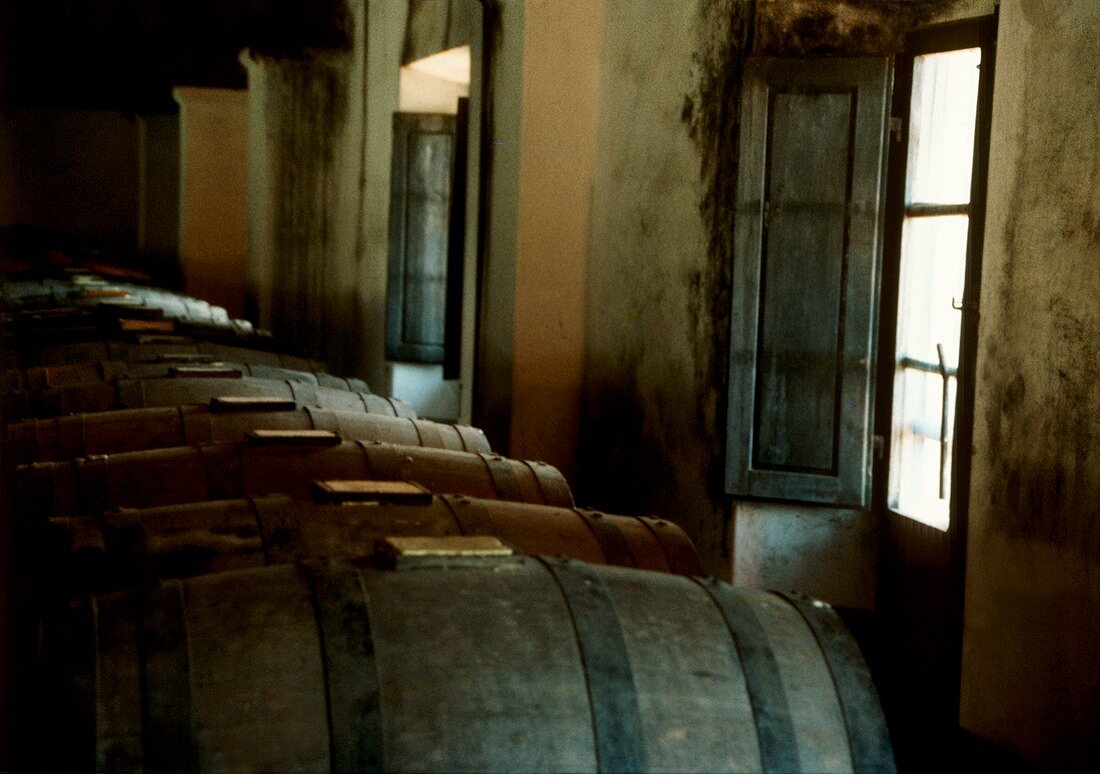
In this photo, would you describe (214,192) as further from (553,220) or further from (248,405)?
(248,405)

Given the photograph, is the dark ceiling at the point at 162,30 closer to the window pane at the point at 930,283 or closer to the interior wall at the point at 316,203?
the interior wall at the point at 316,203

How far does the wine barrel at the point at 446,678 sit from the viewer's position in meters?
1.98

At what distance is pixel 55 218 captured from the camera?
76.0 ft

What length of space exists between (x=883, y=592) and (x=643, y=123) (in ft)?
8.40

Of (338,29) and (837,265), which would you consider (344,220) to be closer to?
(338,29)

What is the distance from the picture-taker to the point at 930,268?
5.50m

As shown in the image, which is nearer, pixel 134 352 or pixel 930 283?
pixel 930 283

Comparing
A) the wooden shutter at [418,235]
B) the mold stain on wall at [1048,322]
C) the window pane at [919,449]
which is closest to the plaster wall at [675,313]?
the window pane at [919,449]

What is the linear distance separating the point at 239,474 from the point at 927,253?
3.07 meters

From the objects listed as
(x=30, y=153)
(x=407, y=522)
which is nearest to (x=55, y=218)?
(x=30, y=153)

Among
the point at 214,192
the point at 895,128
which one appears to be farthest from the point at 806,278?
the point at 214,192

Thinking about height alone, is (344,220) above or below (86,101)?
below

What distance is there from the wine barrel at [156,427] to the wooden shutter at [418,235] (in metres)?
4.54

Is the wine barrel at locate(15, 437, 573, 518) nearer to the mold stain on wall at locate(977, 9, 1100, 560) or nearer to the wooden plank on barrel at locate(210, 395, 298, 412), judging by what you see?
the wooden plank on barrel at locate(210, 395, 298, 412)
